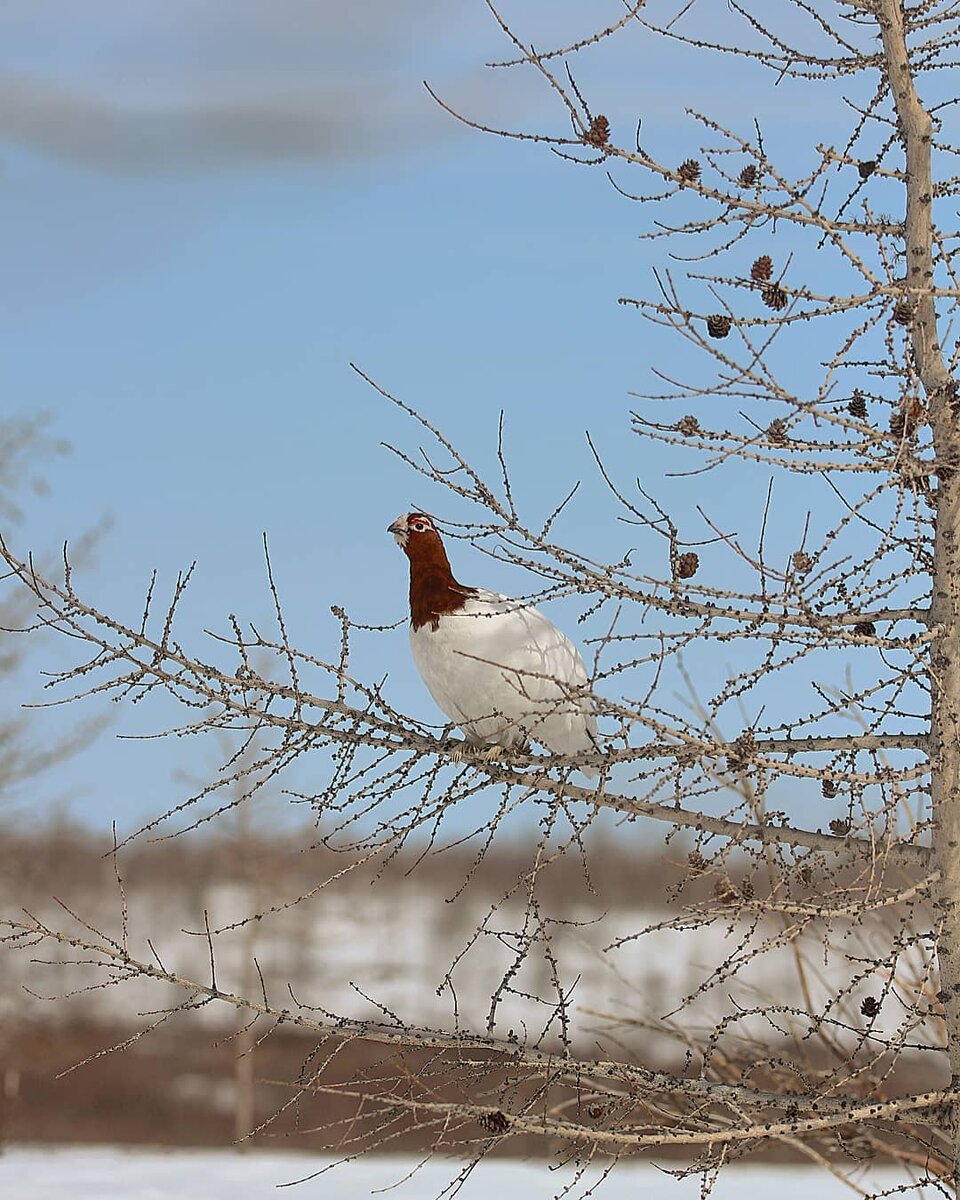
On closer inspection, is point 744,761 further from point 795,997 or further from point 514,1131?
point 795,997

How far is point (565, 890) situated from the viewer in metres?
22.9

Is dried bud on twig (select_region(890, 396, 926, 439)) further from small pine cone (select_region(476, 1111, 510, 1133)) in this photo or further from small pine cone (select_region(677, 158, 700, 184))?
small pine cone (select_region(476, 1111, 510, 1133))

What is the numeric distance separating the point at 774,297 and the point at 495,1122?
2524 millimetres

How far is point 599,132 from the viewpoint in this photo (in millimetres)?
4105

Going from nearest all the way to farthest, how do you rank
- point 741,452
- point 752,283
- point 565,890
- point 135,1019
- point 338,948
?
point 741,452, point 752,283, point 135,1019, point 338,948, point 565,890

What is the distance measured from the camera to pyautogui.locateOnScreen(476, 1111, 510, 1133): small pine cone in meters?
4.13

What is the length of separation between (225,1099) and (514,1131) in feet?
50.1

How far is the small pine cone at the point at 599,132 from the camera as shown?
13.4 ft

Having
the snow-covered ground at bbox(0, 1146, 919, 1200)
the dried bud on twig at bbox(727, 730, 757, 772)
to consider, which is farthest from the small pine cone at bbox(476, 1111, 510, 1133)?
the snow-covered ground at bbox(0, 1146, 919, 1200)

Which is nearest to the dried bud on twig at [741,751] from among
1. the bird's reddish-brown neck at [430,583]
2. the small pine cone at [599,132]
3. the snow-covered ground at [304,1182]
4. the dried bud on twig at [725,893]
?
the dried bud on twig at [725,893]

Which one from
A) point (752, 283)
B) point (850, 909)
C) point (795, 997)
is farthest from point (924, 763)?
point (795, 997)

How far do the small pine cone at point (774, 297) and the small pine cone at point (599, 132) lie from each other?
2.06 ft

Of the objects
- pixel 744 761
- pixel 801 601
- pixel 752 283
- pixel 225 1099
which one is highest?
pixel 752 283

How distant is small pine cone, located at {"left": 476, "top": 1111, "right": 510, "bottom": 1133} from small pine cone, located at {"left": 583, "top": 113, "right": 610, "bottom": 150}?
2.79 meters
